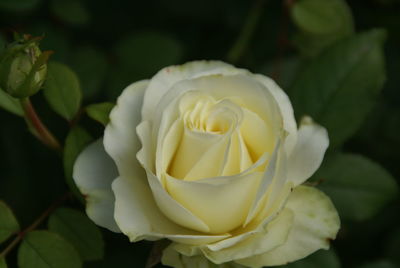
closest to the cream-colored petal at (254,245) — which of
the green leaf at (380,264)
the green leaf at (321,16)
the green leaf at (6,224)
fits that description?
the green leaf at (6,224)

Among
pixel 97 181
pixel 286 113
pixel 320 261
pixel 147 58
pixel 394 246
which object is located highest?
pixel 286 113

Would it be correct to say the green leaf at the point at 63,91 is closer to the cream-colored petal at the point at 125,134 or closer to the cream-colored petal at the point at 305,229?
the cream-colored petal at the point at 125,134

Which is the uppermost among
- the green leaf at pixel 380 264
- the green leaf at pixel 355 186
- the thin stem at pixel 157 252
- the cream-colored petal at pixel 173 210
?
the cream-colored petal at pixel 173 210

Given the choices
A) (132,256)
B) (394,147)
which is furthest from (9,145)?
(394,147)

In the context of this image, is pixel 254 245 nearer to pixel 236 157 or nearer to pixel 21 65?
pixel 236 157

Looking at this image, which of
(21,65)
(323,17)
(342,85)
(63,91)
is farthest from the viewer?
(323,17)

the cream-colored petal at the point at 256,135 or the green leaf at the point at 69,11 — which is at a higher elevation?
the cream-colored petal at the point at 256,135

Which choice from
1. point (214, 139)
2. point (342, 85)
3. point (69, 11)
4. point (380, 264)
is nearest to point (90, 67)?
point (69, 11)

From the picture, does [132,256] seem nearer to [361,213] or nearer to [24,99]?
[361,213]
